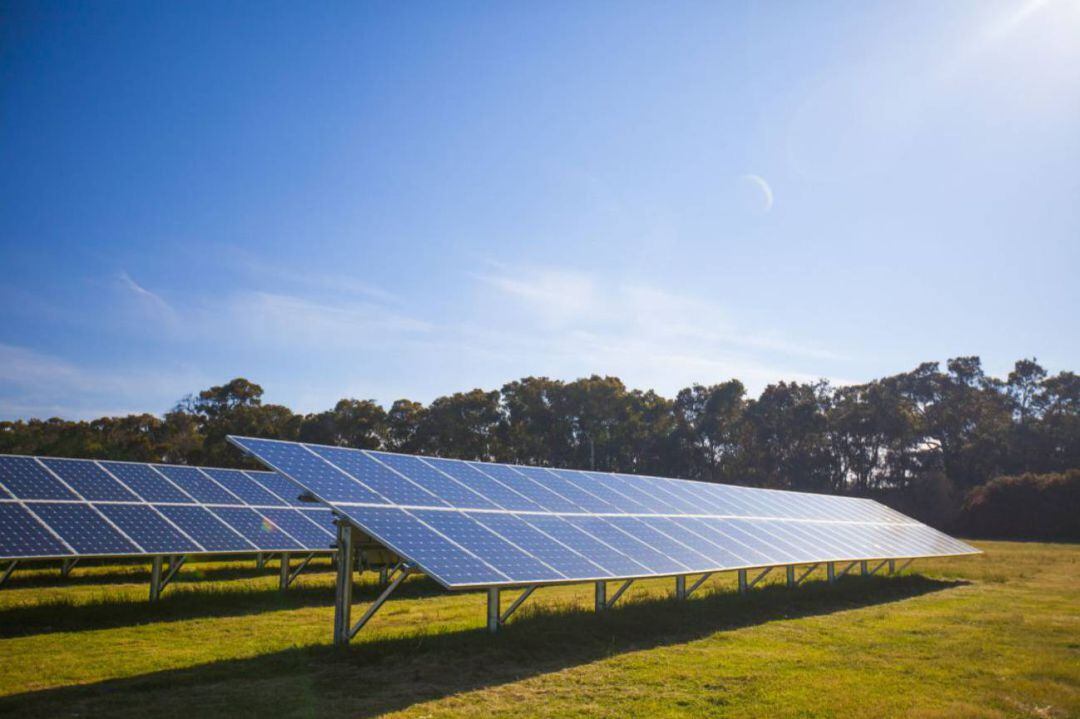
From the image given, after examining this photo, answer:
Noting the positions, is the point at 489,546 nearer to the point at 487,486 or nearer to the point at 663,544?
the point at 487,486

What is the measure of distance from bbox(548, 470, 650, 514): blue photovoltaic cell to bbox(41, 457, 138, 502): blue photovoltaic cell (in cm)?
1255

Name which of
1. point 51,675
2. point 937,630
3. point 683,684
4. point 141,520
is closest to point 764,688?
point 683,684

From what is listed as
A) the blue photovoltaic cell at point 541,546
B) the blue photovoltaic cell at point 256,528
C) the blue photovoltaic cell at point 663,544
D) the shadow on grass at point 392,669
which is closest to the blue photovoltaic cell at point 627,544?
the blue photovoltaic cell at point 663,544

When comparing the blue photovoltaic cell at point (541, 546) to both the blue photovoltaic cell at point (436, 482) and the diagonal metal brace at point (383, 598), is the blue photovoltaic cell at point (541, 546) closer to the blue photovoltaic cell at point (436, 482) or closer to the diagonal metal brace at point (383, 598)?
the blue photovoltaic cell at point (436, 482)

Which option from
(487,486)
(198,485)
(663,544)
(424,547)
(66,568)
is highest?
(487,486)

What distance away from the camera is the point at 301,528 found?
2381 cm

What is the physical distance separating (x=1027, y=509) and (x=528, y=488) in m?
56.2

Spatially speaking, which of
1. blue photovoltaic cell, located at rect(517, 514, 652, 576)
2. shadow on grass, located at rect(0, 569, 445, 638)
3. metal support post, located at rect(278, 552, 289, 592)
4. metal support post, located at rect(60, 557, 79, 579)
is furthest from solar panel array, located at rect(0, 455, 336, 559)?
blue photovoltaic cell, located at rect(517, 514, 652, 576)

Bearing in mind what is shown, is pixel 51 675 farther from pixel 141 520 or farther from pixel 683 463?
pixel 683 463

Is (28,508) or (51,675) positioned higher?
(28,508)

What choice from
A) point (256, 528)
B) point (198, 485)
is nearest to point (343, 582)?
point (256, 528)

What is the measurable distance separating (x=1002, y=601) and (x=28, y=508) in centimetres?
2692

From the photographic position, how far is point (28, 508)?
17875 mm

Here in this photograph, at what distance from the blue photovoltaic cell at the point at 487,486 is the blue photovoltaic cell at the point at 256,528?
6121 millimetres
